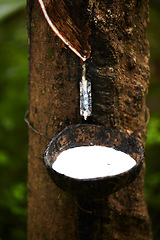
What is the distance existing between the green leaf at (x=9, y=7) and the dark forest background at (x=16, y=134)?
77mm

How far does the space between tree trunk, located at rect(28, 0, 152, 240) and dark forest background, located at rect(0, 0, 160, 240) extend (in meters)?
1.12

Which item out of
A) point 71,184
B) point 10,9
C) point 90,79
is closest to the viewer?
point 71,184

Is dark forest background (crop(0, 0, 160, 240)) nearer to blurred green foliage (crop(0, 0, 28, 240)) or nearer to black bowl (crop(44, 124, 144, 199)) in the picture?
blurred green foliage (crop(0, 0, 28, 240))

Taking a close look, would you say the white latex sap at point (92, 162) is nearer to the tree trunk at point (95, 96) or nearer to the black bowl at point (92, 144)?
the black bowl at point (92, 144)

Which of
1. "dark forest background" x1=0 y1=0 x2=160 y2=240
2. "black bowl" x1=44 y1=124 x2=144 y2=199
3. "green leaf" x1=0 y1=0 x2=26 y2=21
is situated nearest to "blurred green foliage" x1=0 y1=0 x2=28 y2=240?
"dark forest background" x1=0 y1=0 x2=160 y2=240

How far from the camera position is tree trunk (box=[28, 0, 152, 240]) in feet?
4.81

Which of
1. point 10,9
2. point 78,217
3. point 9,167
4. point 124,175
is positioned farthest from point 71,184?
point 9,167

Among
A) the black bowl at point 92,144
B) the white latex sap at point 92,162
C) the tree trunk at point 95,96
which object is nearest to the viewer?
the black bowl at point 92,144

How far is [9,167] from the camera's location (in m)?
3.31

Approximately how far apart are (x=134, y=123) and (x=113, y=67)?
0.38 m

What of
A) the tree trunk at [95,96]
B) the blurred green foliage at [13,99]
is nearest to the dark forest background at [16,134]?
the blurred green foliage at [13,99]

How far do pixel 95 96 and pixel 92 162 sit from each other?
1.31ft

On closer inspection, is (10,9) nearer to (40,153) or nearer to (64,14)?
(64,14)

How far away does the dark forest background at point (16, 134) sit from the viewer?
9.23 ft
